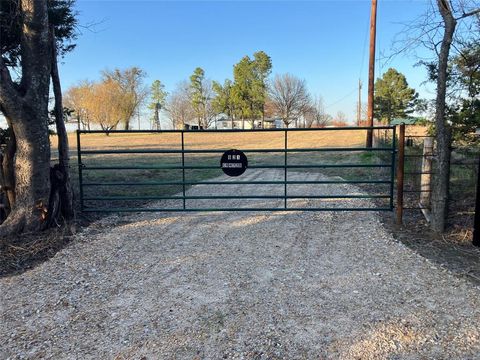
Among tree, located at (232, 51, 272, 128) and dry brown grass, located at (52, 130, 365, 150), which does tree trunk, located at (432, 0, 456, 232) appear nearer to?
dry brown grass, located at (52, 130, 365, 150)

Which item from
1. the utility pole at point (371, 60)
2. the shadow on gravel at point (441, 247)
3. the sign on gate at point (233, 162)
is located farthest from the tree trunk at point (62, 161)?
the utility pole at point (371, 60)

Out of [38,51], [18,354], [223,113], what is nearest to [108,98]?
[223,113]

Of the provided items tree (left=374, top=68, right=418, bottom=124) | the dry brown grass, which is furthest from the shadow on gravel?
tree (left=374, top=68, right=418, bottom=124)

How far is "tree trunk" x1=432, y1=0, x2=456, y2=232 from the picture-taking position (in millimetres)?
4902

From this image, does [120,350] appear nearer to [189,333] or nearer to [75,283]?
[189,333]

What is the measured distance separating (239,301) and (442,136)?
3.66m

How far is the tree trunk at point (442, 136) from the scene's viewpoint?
4902 mm

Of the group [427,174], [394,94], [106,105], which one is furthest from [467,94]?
[106,105]

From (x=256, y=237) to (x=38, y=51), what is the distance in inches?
159

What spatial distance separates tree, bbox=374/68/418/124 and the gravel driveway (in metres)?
43.6

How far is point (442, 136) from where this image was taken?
509 centimetres

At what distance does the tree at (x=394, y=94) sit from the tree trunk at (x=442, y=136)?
42125 mm

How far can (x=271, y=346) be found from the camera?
2.69 m

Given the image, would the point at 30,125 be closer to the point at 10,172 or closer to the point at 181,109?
the point at 10,172
